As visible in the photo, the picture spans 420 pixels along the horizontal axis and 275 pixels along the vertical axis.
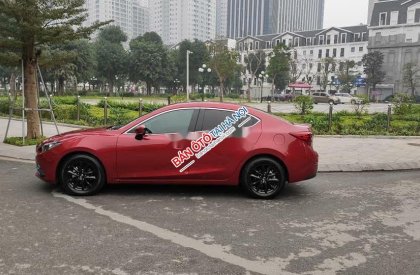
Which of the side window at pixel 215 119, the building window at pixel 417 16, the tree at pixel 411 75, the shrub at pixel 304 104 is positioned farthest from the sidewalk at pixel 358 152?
the building window at pixel 417 16

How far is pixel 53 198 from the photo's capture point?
602 cm

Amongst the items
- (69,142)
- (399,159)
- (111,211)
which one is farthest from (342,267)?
(399,159)

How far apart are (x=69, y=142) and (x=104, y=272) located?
289 centimetres

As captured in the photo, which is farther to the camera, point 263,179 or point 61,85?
point 61,85

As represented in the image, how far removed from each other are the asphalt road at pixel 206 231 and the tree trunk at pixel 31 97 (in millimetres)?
4041

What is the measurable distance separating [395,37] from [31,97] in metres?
75.6

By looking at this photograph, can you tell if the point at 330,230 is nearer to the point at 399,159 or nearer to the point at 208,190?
the point at 208,190

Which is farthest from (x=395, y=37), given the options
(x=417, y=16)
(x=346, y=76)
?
(x=346, y=76)

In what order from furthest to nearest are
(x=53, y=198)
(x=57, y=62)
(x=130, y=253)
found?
(x=57, y=62)
(x=53, y=198)
(x=130, y=253)

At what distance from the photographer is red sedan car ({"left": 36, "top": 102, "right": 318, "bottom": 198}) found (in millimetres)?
6078

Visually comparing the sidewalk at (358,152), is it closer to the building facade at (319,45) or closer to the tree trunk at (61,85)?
the tree trunk at (61,85)

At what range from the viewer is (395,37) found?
242 ft

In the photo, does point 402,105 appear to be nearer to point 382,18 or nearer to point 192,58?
point 192,58

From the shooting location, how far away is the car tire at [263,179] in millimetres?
6160
